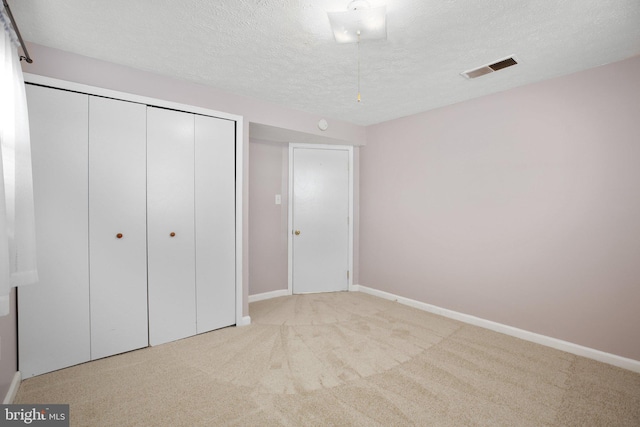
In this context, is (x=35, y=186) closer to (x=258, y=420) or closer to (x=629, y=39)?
(x=258, y=420)

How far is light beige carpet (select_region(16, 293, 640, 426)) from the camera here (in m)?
1.73

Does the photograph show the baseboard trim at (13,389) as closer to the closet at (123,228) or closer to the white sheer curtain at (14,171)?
the closet at (123,228)

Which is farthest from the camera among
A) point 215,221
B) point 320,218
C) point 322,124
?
point 320,218

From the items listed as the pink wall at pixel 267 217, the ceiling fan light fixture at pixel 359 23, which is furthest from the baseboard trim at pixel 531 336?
the ceiling fan light fixture at pixel 359 23

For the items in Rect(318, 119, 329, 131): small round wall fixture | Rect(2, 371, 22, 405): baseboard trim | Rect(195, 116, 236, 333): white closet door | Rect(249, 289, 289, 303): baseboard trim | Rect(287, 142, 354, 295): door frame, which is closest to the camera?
Rect(2, 371, 22, 405): baseboard trim

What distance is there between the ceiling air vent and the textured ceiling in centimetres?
7

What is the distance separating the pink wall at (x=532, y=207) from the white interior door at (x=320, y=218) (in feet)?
2.65

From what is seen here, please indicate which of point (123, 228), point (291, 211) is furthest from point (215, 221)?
point (291, 211)

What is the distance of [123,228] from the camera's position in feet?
7.99

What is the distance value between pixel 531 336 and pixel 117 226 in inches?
150

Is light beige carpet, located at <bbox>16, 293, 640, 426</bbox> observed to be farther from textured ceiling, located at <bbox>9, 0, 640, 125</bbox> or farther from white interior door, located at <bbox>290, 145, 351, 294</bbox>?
textured ceiling, located at <bbox>9, 0, 640, 125</bbox>

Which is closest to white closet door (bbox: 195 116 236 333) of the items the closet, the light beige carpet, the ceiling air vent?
the closet

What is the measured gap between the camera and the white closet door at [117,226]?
91.4 inches

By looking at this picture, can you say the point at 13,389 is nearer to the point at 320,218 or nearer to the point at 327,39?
the point at 327,39
